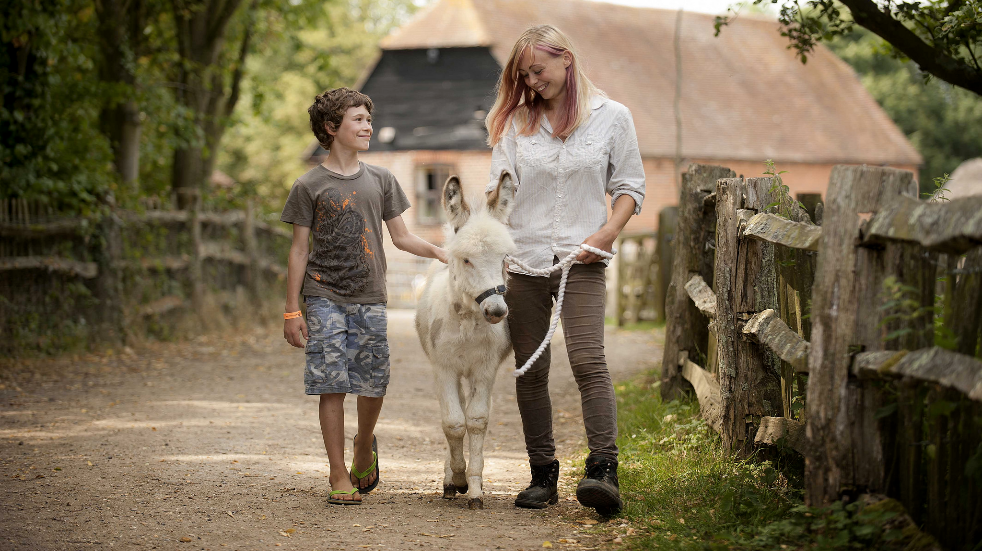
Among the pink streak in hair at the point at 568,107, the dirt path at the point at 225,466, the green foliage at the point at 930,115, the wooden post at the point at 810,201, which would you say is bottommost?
the dirt path at the point at 225,466

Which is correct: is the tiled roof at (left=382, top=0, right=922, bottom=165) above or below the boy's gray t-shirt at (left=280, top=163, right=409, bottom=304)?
above

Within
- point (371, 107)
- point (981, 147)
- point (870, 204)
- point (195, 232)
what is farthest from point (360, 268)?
point (981, 147)

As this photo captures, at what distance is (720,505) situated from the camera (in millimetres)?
3920

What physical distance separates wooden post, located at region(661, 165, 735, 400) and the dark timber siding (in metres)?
20.2

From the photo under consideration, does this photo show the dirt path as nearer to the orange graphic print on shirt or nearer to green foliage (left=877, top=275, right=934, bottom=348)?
the orange graphic print on shirt

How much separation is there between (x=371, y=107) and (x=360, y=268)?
0.90 meters

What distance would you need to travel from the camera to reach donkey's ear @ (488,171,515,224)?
4.27 meters

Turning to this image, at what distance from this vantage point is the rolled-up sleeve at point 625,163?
4.23 metres

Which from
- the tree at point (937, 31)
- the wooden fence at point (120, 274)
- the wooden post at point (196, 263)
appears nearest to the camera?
the tree at point (937, 31)

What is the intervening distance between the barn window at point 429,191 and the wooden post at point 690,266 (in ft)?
66.0

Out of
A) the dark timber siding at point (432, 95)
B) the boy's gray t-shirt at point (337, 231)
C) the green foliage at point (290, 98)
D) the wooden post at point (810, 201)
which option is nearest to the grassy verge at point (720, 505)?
the wooden post at point (810, 201)

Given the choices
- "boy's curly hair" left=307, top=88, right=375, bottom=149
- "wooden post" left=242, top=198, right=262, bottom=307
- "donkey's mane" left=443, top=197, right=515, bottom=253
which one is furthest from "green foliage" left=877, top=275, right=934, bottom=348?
"wooden post" left=242, top=198, right=262, bottom=307

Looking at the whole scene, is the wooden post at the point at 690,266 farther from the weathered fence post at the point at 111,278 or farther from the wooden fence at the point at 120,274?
the weathered fence post at the point at 111,278

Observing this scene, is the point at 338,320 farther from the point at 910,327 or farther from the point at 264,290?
the point at 264,290
